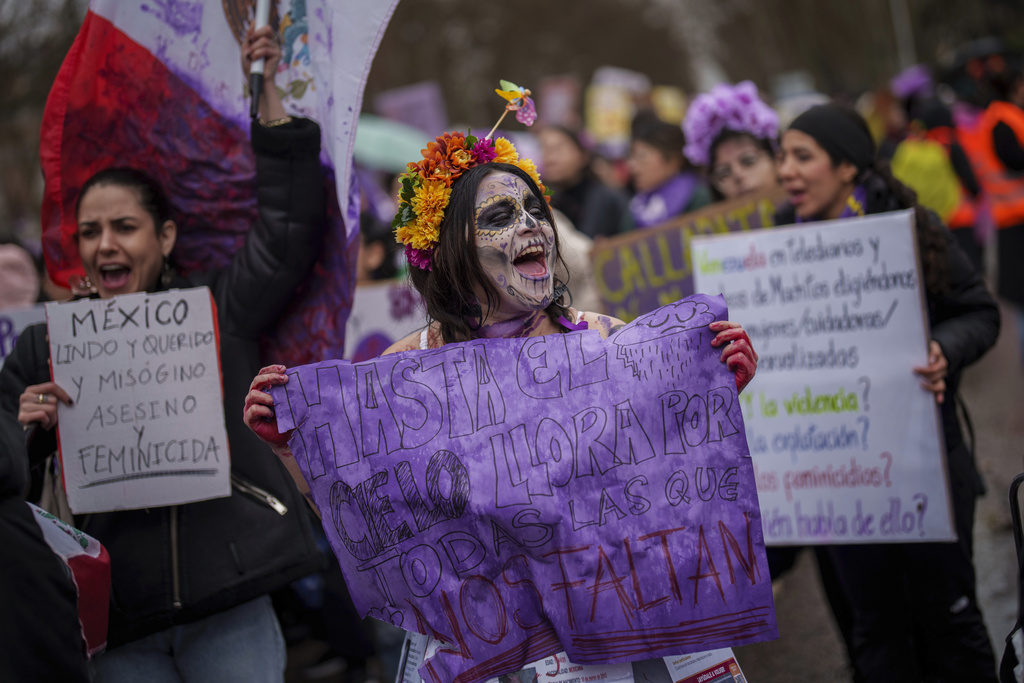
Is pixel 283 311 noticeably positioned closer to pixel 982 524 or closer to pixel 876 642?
pixel 876 642

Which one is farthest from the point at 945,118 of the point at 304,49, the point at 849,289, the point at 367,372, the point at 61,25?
the point at 61,25

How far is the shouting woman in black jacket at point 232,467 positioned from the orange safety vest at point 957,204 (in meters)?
6.26

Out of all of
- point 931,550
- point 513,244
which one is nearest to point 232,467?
point 513,244

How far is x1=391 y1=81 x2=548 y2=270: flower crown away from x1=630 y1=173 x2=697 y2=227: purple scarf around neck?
3.43m

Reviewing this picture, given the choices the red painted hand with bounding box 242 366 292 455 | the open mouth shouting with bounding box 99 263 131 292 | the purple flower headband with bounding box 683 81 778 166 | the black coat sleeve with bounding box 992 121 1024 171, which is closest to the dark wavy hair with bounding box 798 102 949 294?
the purple flower headband with bounding box 683 81 778 166

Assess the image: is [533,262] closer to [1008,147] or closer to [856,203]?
[856,203]

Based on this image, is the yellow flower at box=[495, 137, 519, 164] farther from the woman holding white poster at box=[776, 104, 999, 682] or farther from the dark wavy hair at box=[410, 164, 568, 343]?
the woman holding white poster at box=[776, 104, 999, 682]

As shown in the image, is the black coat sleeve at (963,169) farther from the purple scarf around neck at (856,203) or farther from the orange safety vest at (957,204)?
the purple scarf around neck at (856,203)

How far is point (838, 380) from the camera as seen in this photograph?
3359mm

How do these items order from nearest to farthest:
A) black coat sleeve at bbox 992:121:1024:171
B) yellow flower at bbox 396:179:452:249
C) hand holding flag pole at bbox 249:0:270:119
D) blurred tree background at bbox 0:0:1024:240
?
yellow flower at bbox 396:179:452:249
hand holding flag pole at bbox 249:0:270:119
black coat sleeve at bbox 992:121:1024:171
blurred tree background at bbox 0:0:1024:240

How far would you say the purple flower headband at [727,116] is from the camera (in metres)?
4.67

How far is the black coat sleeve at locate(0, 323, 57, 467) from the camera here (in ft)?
8.81

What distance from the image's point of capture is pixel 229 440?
275cm

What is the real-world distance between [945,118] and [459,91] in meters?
26.6
